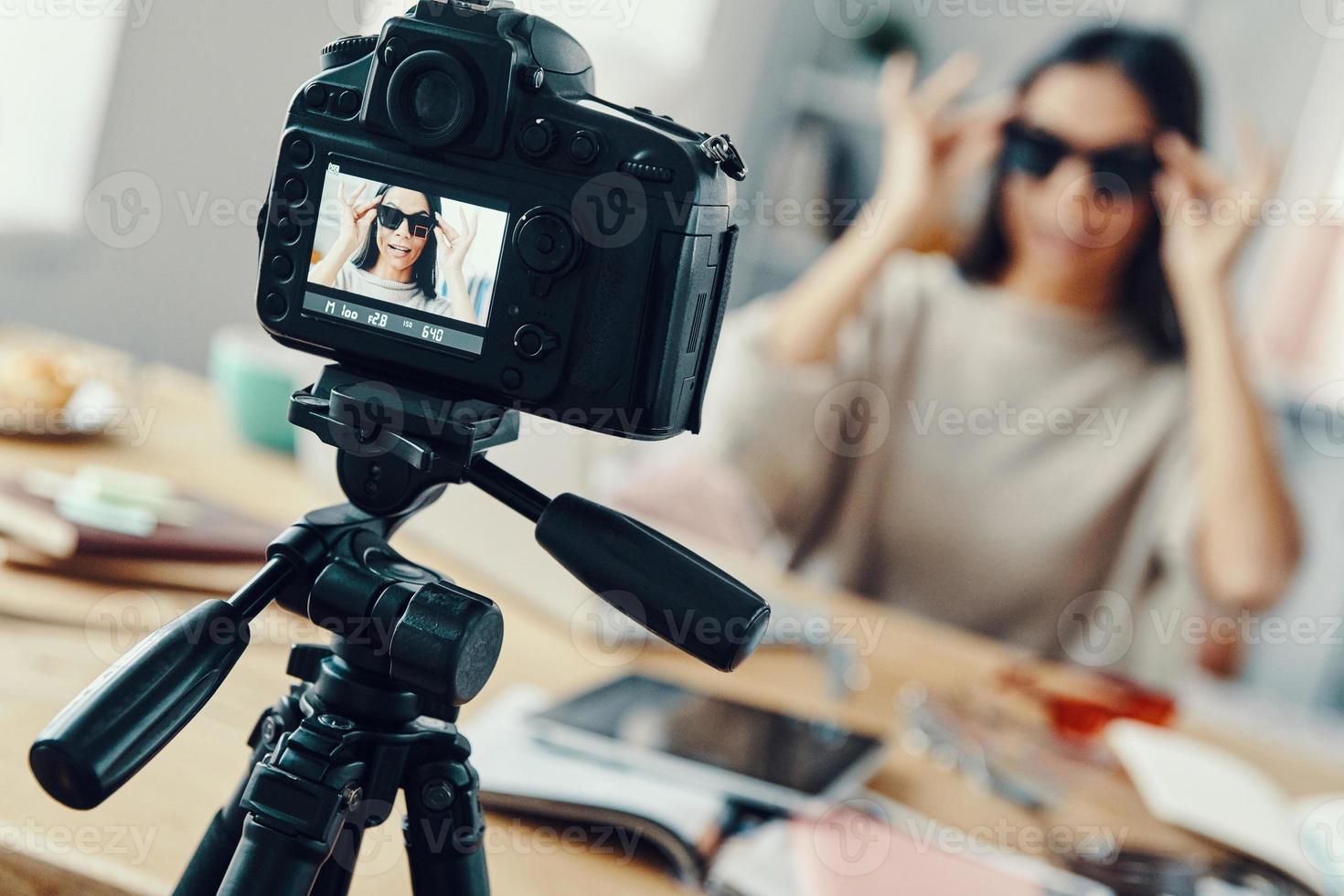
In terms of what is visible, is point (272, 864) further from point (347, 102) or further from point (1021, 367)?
point (1021, 367)

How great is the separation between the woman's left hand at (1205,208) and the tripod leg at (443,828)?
206 centimetres

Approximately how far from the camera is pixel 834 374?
95.5 inches

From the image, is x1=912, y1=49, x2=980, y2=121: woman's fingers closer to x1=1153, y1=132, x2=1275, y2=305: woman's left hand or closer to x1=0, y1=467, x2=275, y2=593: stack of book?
x1=1153, y1=132, x2=1275, y2=305: woman's left hand

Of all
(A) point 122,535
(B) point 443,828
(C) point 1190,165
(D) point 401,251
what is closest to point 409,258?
(D) point 401,251

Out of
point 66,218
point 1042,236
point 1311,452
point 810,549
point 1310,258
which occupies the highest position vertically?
point 1310,258

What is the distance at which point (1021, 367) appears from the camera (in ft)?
8.08

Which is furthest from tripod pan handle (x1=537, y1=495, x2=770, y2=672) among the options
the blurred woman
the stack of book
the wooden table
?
A: the blurred woman

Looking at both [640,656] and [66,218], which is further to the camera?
[66,218]

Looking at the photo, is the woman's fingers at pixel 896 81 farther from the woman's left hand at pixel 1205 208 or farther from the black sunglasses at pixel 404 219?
the black sunglasses at pixel 404 219

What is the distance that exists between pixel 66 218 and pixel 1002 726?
1.94 m

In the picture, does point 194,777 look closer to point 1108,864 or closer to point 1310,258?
point 1108,864

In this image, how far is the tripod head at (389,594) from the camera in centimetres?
39

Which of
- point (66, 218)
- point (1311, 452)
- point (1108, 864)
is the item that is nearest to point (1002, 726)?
A: point (1108, 864)

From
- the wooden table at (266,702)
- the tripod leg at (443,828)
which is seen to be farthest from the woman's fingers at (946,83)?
the tripod leg at (443,828)
